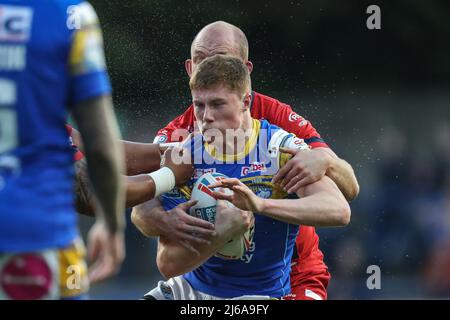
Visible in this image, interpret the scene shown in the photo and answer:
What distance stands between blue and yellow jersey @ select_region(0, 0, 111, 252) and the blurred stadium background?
648 cm

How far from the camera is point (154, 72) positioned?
11234mm

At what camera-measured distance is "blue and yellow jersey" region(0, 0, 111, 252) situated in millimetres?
3068

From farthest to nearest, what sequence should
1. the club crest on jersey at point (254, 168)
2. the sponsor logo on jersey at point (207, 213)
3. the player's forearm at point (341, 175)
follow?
1. the player's forearm at point (341, 175)
2. the club crest on jersey at point (254, 168)
3. the sponsor logo on jersey at point (207, 213)

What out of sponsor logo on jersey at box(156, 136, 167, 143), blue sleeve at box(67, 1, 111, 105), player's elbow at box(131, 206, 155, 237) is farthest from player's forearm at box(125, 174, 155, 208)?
blue sleeve at box(67, 1, 111, 105)

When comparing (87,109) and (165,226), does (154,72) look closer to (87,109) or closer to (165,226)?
(165,226)

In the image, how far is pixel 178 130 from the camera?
235 inches

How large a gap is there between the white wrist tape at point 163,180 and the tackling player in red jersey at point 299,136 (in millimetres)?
817

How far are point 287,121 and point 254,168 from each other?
1.12m

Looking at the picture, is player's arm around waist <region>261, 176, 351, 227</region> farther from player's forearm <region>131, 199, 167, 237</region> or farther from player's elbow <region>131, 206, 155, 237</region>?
player's elbow <region>131, 206, 155, 237</region>

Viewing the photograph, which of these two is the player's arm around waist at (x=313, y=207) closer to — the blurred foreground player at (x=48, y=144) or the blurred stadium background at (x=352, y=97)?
the blurred foreground player at (x=48, y=144)

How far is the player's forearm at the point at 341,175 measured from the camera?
5.57 metres

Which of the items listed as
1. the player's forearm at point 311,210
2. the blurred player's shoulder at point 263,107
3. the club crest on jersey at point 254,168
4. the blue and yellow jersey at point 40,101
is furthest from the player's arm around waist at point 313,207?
the blue and yellow jersey at point 40,101

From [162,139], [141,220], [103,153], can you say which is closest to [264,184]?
[141,220]

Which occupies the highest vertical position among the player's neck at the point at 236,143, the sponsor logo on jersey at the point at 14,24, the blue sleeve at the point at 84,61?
the sponsor logo on jersey at the point at 14,24
